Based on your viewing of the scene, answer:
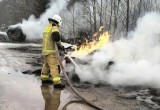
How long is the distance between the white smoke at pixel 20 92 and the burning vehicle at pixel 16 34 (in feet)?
82.2

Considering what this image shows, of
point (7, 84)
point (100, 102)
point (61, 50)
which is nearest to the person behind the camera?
point (100, 102)

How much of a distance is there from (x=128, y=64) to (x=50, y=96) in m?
3.09

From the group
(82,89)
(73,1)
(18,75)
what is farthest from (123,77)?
(73,1)

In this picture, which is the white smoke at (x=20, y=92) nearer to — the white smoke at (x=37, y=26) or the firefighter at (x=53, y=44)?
the firefighter at (x=53, y=44)

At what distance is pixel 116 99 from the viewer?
8102mm

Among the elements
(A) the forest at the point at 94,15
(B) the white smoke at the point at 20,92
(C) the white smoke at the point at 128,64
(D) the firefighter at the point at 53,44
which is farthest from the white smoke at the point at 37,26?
(D) the firefighter at the point at 53,44

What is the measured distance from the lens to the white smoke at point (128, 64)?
969cm

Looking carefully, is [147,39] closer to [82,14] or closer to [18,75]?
[18,75]

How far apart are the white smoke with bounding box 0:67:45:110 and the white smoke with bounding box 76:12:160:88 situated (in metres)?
1.74

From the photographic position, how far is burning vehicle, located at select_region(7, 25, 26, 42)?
117ft

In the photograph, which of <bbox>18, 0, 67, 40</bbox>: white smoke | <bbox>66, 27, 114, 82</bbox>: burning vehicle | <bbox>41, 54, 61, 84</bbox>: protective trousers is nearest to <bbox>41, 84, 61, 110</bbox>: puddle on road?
<bbox>41, 54, 61, 84</bbox>: protective trousers

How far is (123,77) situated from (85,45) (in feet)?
7.89

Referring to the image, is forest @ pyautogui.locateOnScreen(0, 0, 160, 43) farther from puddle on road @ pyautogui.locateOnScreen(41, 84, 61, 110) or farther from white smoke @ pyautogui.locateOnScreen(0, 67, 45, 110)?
puddle on road @ pyautogui.locateOnScreen(41, 84, 61, 110)

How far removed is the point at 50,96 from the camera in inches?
313
